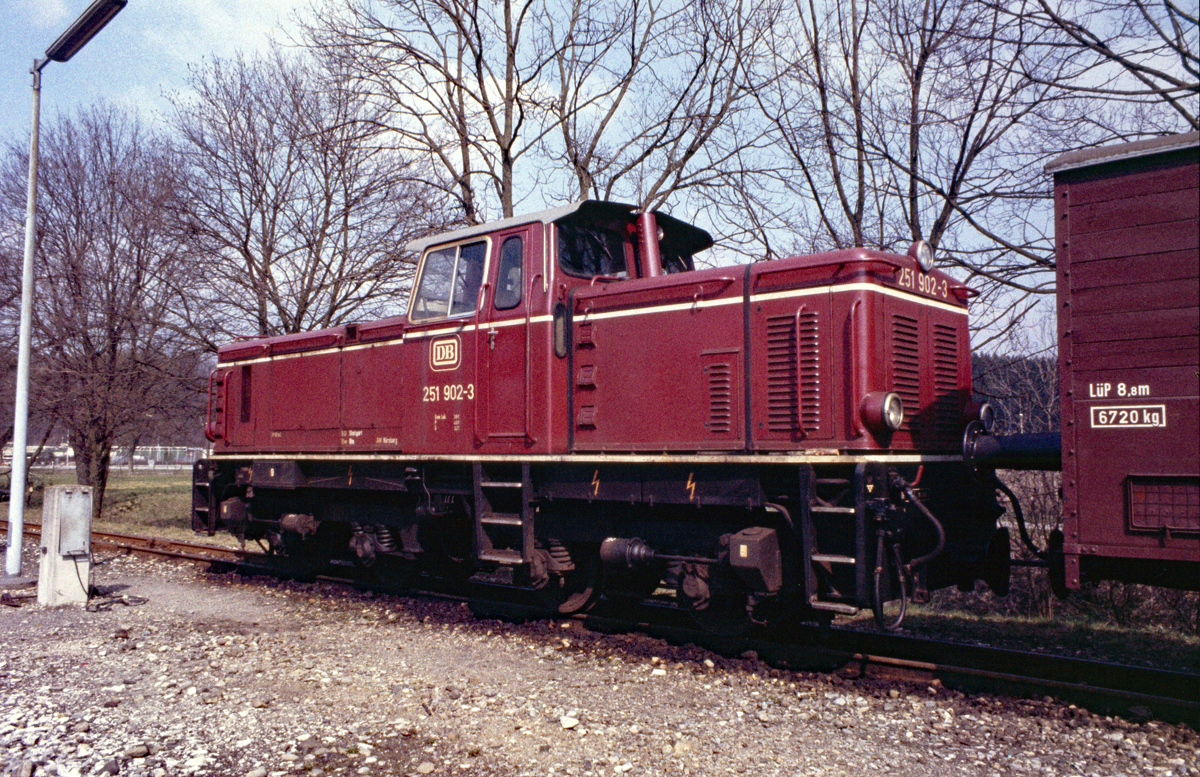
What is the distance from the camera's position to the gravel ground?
4688 mm

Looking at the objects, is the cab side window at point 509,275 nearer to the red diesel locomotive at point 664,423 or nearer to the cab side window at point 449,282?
the red diesel locomotive at point 664,423

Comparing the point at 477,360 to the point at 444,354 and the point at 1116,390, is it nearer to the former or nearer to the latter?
the point at 444,354

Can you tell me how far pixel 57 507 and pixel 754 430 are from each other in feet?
25.7

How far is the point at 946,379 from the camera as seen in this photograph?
693 centimetres

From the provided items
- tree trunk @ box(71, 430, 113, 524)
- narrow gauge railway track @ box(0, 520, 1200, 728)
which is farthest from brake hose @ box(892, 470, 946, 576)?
tree trunk @ box(71, 430, 113, 524)

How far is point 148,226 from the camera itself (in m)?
19.5

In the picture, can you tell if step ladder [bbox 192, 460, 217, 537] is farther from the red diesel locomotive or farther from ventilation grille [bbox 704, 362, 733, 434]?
ventilation grille [bbox 704, 362, 733, 434]

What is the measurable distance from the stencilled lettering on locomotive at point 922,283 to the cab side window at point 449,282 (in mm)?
3852

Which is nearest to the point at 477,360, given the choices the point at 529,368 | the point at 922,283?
the point at 529,368

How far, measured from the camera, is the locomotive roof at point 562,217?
305 inches

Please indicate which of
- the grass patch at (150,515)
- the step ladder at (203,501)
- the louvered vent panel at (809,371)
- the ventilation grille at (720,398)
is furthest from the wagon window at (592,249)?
the grass patch at (150,515)

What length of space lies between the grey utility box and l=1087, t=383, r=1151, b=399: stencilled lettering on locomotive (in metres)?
9.74

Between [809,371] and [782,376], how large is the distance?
221mm

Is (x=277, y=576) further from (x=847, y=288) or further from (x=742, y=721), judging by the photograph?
(x=847, y=288)
